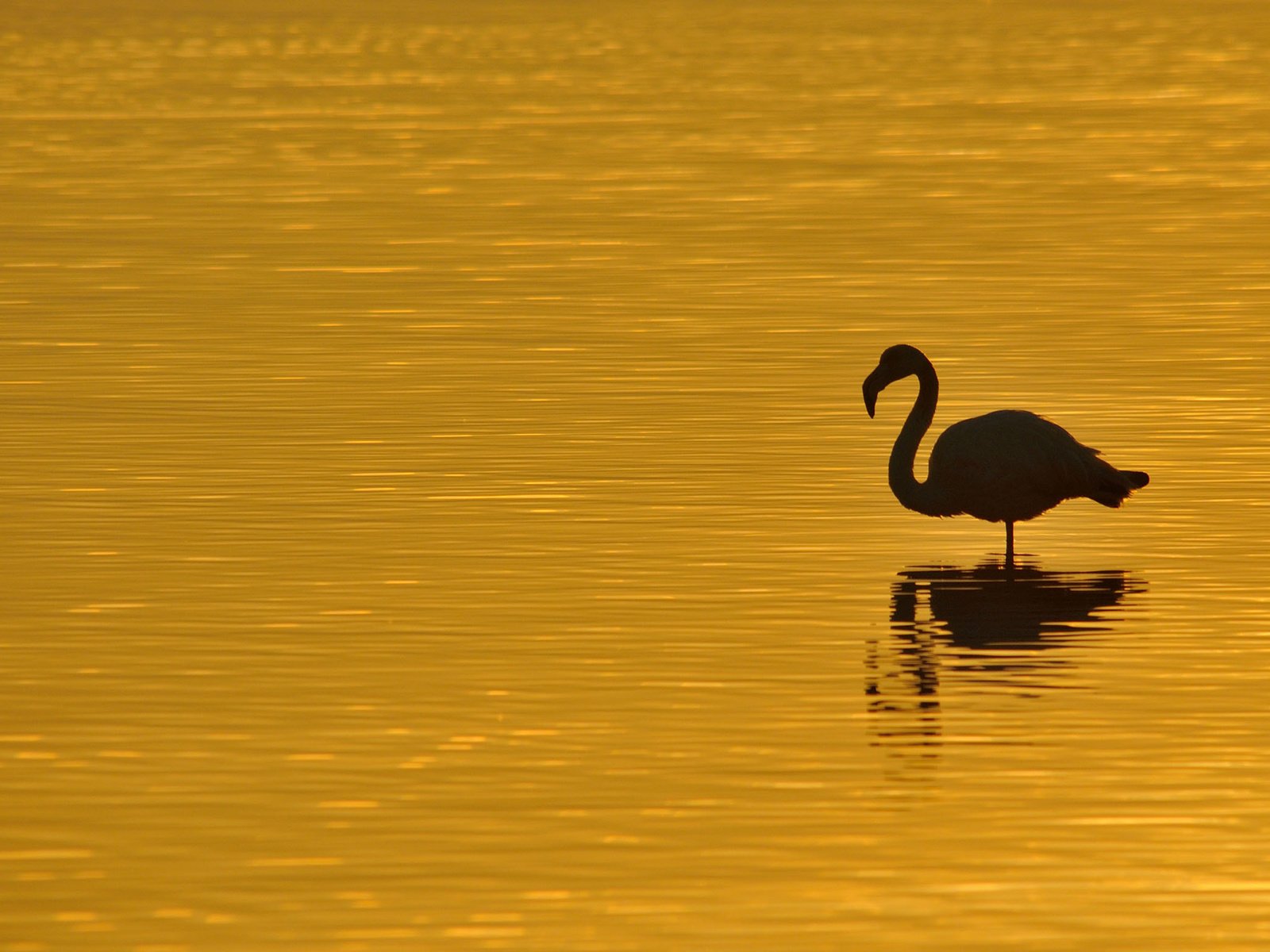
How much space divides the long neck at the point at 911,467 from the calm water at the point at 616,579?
39 centimetres

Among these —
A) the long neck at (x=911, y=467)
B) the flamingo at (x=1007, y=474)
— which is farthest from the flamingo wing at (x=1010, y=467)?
the long neck at (x=911, y=467)

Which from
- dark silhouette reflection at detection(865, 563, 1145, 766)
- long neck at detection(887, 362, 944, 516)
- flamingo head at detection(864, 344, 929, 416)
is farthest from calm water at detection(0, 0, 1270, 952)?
flamingo head at detection(864, 344, 929, 416)

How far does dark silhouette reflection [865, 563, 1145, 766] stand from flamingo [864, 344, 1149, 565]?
18.4 inches

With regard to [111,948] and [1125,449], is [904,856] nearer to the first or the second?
[111,948]

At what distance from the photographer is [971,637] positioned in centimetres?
1614

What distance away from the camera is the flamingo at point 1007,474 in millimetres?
18562

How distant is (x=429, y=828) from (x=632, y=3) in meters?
120

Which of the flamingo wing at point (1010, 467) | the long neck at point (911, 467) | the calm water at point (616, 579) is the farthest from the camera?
the long neck at point (911, 467)

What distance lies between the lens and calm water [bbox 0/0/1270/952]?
11672 mm

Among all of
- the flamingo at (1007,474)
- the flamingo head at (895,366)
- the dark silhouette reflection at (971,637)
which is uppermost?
the flamingo head at (895,366)

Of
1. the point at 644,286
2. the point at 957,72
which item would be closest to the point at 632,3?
the point at 957,72

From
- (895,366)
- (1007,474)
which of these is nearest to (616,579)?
(1007,474)

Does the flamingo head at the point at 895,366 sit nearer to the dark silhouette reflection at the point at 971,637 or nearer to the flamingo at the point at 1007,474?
the flamingo at the point at 1007,474

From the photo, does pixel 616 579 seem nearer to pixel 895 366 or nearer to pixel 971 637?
pixel 971 637
